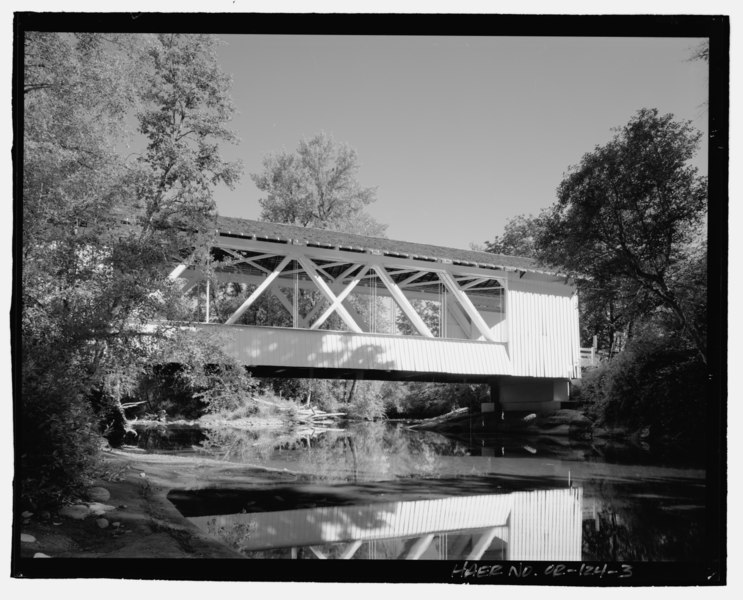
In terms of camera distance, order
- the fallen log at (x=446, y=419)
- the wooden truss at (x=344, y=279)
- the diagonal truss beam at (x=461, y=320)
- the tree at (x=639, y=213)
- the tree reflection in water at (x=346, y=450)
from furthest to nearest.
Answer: the fallen log at (x=446, y=419) < the diagonal truss beam at (x=461, y=320) < the wooden truss at (x=344, y=279) < the tree reflection in water at (x=346, y=450) < the tree at (x=639, y=213)

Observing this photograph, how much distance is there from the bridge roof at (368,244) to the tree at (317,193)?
2.31 ft

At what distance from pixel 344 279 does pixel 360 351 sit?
1466 millimetres

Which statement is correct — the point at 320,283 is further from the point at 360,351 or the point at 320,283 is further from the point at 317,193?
the point at 317,193

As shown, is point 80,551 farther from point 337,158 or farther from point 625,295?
point 337,158

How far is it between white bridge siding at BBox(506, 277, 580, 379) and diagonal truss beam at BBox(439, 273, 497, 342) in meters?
0.48

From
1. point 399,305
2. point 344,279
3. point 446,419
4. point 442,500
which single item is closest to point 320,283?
point 344,279

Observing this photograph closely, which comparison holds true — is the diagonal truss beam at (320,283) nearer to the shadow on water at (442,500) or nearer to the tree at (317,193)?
the tree at (317,193)

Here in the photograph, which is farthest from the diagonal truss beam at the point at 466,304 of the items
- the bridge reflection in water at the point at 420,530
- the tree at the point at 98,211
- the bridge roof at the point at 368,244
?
the bridge reflection in water at the point at 420,530

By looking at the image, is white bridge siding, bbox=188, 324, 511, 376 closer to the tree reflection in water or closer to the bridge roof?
the bridge roof

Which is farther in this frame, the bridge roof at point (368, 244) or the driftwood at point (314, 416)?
the driftwood at point (314, 416)

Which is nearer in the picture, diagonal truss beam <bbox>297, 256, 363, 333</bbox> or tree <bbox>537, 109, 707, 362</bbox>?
tree <bbox>537, 109, 707, 362</bbox>

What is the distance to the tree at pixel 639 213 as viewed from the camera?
5715 millimetres

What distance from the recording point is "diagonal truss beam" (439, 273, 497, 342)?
12.0 metres

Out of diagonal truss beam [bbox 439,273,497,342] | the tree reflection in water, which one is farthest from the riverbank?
diagonal truss beam [bbox 439,273,497,342]
